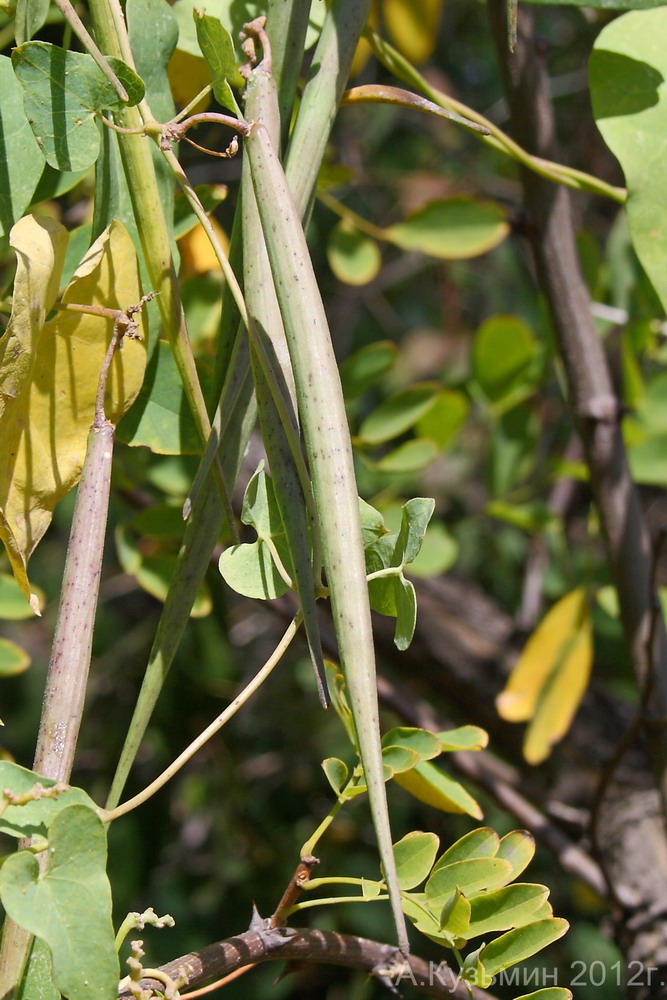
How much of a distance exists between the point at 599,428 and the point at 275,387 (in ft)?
2.04

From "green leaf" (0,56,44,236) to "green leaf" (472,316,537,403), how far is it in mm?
724

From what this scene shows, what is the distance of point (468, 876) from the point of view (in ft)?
1.78

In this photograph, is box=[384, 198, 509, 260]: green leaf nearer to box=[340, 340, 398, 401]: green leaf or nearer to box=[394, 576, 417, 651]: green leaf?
box=[340, 340, 398, 401]: green leaf

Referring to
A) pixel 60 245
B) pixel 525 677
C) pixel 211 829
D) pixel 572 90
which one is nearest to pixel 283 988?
pixel 211 829

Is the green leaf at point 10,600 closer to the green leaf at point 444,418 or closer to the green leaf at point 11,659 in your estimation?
the green leaf at point 11,659

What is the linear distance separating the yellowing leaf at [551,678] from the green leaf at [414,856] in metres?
0.50

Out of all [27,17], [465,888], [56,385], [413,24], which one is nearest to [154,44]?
[27,17]

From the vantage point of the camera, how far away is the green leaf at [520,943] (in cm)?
52

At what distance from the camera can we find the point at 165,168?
0.59m

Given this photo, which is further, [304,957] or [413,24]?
[413,24]

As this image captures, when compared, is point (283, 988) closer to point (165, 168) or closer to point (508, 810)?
point (508, 810)

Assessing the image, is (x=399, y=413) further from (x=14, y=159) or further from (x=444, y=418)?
(x=14, y=159)

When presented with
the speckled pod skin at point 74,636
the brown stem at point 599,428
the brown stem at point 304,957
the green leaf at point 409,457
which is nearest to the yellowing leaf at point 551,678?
the brown stem at point 599,428

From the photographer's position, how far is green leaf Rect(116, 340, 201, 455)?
617mm
